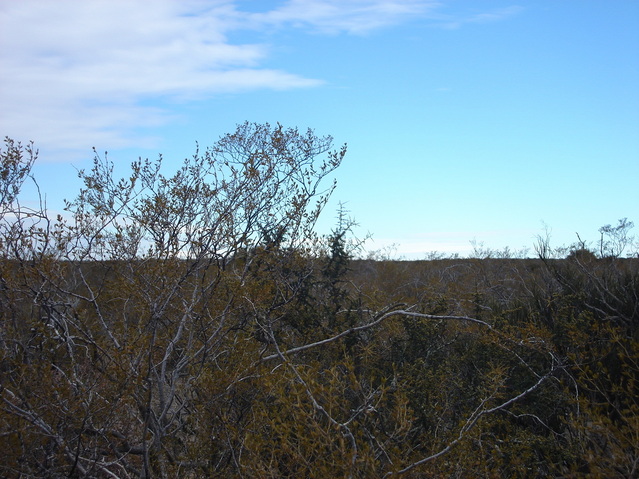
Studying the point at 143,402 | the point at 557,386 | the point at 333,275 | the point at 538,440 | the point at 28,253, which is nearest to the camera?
the point at 143,402

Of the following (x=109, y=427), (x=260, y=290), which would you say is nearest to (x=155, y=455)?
(x=109, y=427)

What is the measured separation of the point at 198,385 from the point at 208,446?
0.49 m

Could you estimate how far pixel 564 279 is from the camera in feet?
27.7

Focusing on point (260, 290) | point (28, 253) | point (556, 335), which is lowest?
point (556, 335)

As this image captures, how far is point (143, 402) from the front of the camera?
186 inches

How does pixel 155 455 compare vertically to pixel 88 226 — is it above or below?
below

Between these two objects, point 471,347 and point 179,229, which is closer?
point 179,229

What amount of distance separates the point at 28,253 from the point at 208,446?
2627 millimetres

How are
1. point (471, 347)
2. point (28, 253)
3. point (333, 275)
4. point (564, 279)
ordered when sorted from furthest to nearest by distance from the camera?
point (333, 275) → point (564, 279) → point (471, 347) → point (28, 253)

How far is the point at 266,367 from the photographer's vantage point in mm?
5547

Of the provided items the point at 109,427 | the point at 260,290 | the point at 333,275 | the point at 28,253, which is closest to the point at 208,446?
the point at 109,427

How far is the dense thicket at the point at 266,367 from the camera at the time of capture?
4438 millimetres

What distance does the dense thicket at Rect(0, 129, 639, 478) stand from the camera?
444 centimetres

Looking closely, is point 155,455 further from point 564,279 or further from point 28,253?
point 564,279
